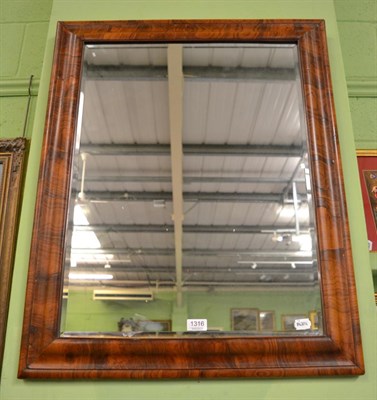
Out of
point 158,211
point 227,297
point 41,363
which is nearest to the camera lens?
point 41,363

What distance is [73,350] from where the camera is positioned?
895 millimetres

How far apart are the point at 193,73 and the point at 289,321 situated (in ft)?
2.37

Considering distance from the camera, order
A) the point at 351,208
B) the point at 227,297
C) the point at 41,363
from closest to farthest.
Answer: the point at 41,363, the point at 351,208, the point at 227,297

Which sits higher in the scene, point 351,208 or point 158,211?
point 158,211

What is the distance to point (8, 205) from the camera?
A: 45.8 inches

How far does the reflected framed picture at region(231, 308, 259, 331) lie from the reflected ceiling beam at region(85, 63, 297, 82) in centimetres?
62

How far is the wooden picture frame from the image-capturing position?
1079 mm

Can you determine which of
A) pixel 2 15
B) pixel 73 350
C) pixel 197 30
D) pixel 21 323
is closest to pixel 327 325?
pixel 73 350

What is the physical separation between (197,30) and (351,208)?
0.60 metres

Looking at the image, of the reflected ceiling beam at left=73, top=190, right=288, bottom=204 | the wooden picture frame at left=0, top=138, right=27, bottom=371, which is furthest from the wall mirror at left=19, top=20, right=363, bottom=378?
the wooden picture frame at left=0, top=138, right=27, bottom=371

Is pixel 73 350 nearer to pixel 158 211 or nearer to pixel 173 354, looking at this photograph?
pixel 173 354

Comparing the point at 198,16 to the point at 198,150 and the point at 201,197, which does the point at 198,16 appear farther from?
the point at 201,197

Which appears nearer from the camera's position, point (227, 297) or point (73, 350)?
point (73, 350)

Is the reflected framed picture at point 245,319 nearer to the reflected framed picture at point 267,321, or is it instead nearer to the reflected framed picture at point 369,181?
the reflected framed picture at point 267,321
